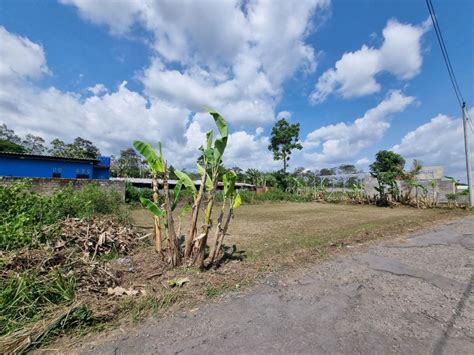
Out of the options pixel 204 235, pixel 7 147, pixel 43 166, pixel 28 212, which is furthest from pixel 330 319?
pixel 7 147

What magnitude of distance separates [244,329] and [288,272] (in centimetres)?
163

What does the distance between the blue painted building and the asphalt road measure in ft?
65.9

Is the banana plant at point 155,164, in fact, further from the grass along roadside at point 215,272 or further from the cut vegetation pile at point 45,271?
the cut vegetation pile at point 45,271

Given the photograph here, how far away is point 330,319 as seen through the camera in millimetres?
2439

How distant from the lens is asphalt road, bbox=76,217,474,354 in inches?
80.3

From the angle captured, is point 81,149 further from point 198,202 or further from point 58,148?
point 198,202

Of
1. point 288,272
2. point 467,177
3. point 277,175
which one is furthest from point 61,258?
point 277,175

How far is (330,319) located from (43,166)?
21.9 m

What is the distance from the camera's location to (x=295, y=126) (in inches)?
1142

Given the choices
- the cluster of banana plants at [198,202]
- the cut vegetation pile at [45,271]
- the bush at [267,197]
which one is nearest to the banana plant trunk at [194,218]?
the cluster of banana plants at [198,202]

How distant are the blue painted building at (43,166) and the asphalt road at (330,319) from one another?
20.1m

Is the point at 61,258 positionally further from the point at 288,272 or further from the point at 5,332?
the point at 288,272

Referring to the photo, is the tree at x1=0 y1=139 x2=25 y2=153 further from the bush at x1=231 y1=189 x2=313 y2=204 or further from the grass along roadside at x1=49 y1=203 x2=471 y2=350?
the grass along roadside at x1=49 y1=203 x2=471 y2=350

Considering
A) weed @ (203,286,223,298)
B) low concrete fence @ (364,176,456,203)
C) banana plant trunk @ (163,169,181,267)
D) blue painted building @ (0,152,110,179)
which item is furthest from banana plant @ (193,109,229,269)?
blue painted building @ (0,152,110,179)
